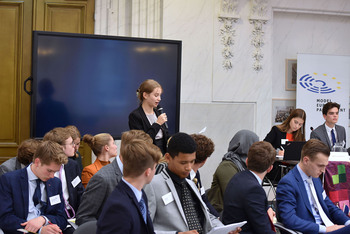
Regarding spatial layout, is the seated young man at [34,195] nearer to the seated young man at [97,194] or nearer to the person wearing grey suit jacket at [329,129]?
the seated young man at [97,194]

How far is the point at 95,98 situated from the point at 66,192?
2.24m

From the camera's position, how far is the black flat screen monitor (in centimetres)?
558

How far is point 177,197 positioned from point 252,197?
0.56 meters

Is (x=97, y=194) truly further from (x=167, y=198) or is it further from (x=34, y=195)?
(x=34, y=195)

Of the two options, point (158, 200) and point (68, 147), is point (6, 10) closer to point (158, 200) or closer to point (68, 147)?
point (68, 147)

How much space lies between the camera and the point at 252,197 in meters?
3.24

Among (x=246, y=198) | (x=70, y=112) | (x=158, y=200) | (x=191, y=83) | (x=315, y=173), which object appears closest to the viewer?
(x=158, y=200)

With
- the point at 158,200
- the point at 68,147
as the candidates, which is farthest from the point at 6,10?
the point at 158,200

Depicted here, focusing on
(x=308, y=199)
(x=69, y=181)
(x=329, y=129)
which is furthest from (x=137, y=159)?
(x=329, y=129)

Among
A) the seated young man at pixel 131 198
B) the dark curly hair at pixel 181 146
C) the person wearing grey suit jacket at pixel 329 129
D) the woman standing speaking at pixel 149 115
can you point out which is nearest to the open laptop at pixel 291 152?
the person wearing grey suit jacket at pixel 329 129

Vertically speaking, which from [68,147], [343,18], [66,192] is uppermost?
[343,18]

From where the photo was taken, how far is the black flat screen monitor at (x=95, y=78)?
18.3 ft

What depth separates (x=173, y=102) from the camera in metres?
6.27

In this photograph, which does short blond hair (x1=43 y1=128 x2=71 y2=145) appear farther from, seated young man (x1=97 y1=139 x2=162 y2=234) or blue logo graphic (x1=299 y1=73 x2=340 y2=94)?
blue logo graphic (x1=299 y1=73 x2=340 y2=94)
